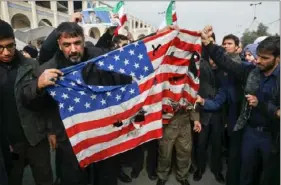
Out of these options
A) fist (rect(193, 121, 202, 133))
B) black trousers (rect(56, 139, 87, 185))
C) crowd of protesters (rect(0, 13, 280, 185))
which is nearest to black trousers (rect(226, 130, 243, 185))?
crowd of protesters (rect(0, 13, 280, 185))

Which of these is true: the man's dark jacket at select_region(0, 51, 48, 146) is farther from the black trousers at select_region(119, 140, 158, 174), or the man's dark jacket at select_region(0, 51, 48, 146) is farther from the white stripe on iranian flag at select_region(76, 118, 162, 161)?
the black trousers at select_region(119, 140, 158, 174)

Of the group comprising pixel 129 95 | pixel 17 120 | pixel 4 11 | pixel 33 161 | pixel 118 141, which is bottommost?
pixel 33 161

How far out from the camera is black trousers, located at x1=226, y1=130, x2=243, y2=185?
2.81 meters

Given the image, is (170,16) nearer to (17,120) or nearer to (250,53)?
(250,53)

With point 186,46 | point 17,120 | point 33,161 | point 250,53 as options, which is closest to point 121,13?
point 250,53

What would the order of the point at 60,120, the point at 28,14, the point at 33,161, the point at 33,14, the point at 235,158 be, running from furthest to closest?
the point at 33,14 → the point at 28,14 → the point at 235,158 → the point at 33,161 → the point at 60,120

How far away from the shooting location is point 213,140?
345 cm

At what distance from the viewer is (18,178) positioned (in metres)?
2.73

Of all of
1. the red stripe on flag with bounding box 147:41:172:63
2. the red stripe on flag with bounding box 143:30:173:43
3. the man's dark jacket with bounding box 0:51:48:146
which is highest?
the red stripe on flag with bounding box 143:30:173:43

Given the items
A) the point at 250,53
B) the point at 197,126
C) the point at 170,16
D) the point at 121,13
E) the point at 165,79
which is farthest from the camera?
the point at 121,13

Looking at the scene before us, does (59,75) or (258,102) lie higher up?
(59,75)

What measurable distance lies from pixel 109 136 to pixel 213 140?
1658mm

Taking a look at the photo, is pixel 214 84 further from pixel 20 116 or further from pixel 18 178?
pixel 18 178

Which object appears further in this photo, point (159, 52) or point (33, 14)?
point (33, 14)
